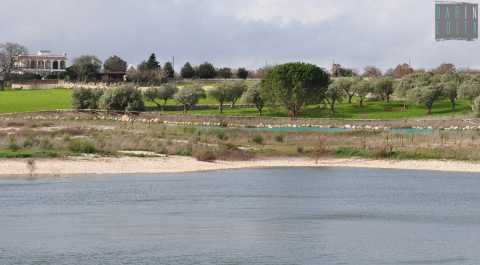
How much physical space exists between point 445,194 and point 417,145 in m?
20.6

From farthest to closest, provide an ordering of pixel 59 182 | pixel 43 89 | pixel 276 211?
1. pixel 43 89
2. pixel 59 182
3. pixel 276 211

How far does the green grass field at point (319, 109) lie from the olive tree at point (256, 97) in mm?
1074

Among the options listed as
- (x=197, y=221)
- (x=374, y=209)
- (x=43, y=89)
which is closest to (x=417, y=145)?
(x=374, y=209)

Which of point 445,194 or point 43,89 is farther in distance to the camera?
point 43,89

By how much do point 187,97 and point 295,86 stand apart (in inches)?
563

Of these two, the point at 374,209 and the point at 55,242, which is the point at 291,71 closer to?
the point at 374,209

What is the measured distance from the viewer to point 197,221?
3969 cm

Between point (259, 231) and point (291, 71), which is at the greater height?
point (291, 71)

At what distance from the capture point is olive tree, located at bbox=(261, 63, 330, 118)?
422 ft

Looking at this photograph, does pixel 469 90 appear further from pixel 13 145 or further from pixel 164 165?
pixel 13 145

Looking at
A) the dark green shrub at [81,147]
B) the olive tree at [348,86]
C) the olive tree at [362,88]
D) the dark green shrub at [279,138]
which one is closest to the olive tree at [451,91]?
the olive tree at [362,88]

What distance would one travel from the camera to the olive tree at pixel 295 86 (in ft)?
422

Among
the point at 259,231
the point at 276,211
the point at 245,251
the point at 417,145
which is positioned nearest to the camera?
the point at 245,251

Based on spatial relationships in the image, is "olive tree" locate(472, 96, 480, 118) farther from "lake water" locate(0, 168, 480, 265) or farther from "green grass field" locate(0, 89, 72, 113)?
"lake water" locate(0, 168, 480, 265)
